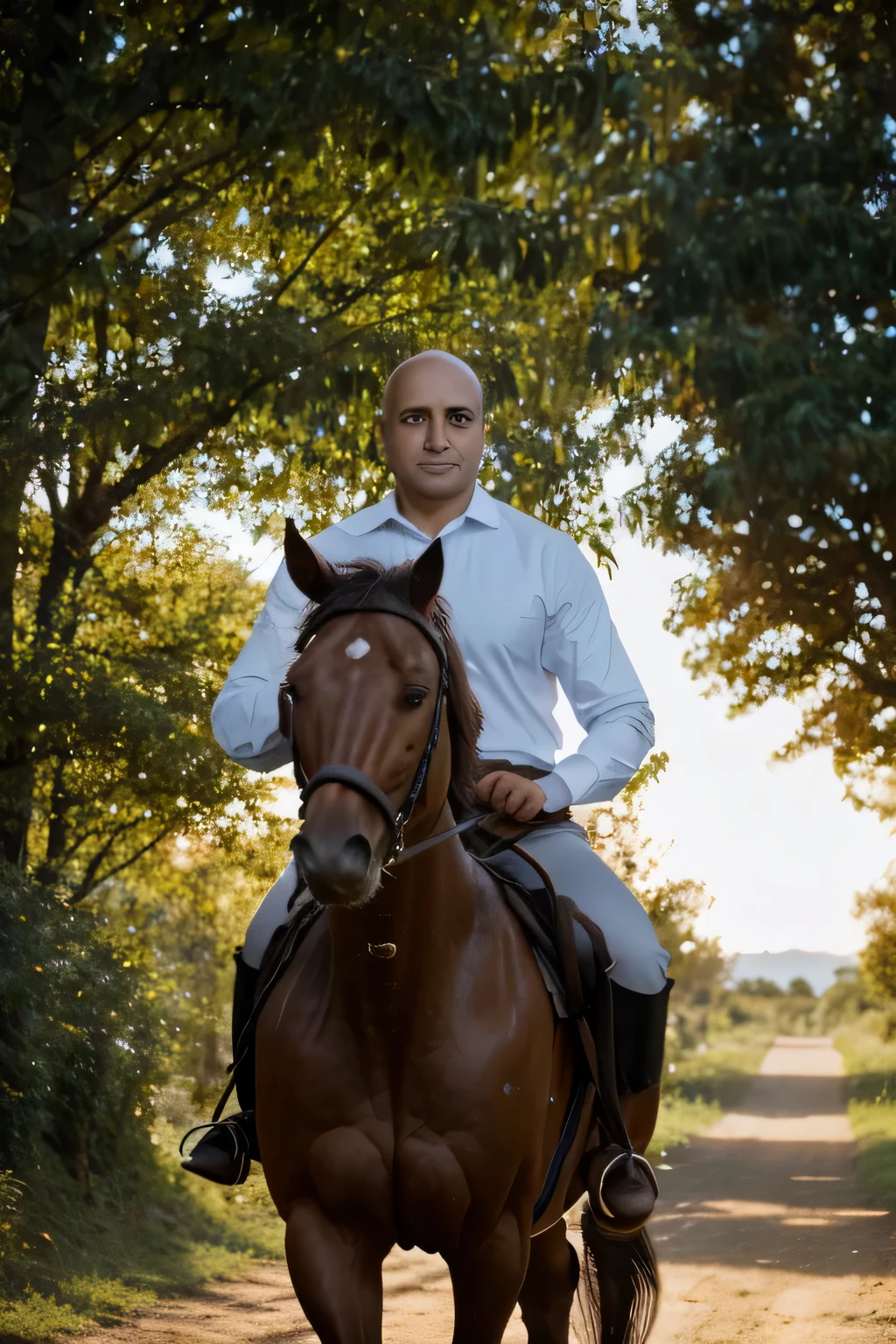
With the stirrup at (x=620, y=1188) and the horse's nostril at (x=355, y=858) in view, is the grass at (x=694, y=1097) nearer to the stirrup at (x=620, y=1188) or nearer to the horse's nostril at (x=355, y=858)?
the stirrup at (x=620, y=1188)

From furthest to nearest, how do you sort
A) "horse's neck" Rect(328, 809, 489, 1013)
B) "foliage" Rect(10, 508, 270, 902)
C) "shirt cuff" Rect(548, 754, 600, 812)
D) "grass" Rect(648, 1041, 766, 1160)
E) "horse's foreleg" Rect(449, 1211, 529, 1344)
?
1. "grass" Rect(648, 1041, 766, 1160)
2. "foliage" Rect(10, 508, 270, 902)
3. "shirt cuff" Rect(548, 754, 600, 812)
4. "horse's foreleg" Rect(449, 1211, 529, 1344)
5. "horse's neck" Rect(328, 809, 489, 1013)

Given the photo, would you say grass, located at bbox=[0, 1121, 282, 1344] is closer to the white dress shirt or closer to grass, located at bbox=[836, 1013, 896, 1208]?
grass, located at bbox=[836, 1013, 896, 1208]

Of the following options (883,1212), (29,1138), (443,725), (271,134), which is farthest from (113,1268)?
(271,134)

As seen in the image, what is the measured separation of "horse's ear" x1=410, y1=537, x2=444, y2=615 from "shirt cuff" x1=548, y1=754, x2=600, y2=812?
25.3 inches

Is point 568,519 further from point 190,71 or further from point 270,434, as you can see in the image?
point 190,71

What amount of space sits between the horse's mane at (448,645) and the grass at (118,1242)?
4883mm

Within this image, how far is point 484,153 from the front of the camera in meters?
8.01

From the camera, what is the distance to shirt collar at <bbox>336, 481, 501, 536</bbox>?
321 cm

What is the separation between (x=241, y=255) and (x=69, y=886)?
13.8ft

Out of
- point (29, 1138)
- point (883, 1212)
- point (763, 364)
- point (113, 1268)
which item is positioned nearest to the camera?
point (29, 1138)

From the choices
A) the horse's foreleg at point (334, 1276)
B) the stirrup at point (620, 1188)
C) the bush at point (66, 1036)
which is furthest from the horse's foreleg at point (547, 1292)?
the bush at point (66, 1036)

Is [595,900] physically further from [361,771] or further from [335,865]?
[335,865]

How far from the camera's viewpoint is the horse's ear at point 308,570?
211 cm

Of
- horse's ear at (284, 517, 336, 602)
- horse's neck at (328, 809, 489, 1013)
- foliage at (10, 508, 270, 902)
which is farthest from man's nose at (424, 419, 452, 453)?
foliage at (10, 508, 270, 902)
